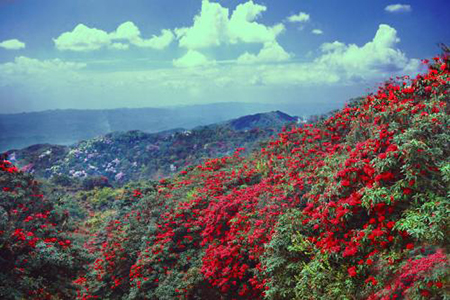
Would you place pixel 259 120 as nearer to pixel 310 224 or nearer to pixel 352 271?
pixel 310 224

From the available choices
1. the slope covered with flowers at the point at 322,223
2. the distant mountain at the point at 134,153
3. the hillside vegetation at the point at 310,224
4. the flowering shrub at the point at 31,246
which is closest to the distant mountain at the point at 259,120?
the distant mountain at the point at 134,153

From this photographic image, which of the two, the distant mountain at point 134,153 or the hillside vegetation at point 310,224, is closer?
the hillside vegetation at point 310,224

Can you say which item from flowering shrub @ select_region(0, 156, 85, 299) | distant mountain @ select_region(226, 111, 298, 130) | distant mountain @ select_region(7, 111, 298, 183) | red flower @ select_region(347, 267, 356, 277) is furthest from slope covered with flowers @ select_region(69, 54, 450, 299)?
distant mountain @ select_region(226, 111, 298, 130)

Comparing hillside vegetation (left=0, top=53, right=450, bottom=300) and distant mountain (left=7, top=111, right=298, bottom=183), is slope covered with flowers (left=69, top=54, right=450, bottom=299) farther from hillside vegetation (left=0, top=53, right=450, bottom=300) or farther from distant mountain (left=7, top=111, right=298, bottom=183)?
distant mountain (left=7, top=111, right=298, bottom=183)

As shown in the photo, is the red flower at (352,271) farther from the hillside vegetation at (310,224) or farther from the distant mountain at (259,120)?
the distant mountain at (259,120)

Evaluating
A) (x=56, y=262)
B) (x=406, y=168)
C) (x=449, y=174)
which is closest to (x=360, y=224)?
(x=406, y=168)

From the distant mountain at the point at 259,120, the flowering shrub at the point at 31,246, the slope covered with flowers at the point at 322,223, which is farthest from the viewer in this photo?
the distant mountain at the point at 259,120

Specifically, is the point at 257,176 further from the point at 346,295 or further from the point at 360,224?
the point at 346,295
